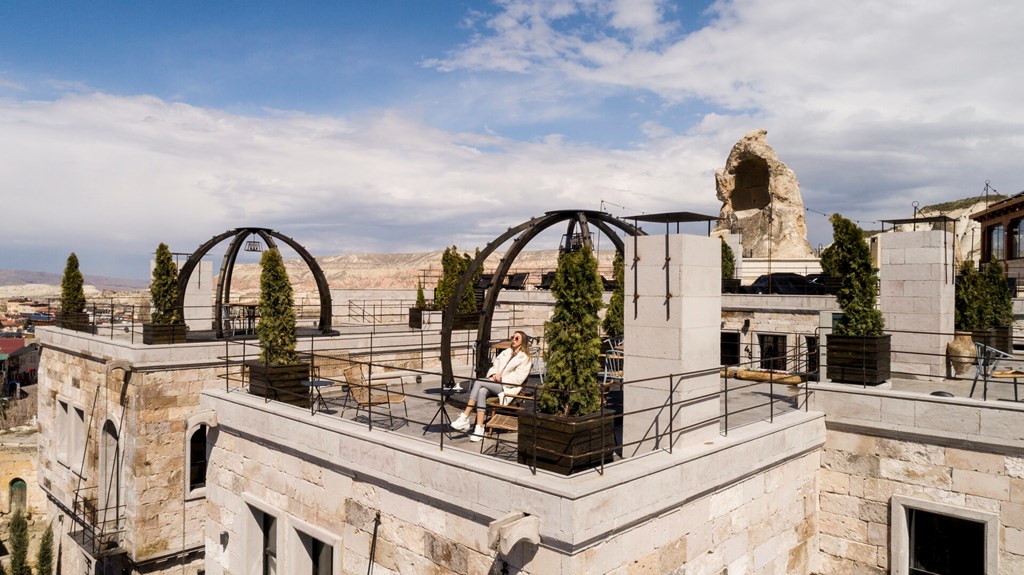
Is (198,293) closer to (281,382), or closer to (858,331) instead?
(281,382)

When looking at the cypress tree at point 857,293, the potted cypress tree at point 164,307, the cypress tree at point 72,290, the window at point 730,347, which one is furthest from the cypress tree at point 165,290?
the window at point 730,347

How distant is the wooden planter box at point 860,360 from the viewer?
10.2 meters

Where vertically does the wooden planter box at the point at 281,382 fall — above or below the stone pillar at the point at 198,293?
below

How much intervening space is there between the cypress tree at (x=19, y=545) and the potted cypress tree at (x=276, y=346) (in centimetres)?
1998

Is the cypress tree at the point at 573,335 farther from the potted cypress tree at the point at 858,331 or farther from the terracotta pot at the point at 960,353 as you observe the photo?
the terracotta pot at the point at 960,353

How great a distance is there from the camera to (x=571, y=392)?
6855mm

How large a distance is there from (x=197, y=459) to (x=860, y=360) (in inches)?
540

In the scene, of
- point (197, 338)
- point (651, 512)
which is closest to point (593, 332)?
point (651, 512)

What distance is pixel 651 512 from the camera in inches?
268

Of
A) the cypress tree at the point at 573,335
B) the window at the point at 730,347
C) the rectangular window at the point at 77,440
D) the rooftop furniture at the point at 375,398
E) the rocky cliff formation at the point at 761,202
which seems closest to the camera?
the cypress tree at the point at 573,335

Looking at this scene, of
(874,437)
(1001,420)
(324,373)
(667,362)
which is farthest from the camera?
(324,373)

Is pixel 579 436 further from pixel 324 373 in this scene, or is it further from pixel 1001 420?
pixel 324 373

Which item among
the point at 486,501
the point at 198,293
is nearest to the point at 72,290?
the point at 198,293

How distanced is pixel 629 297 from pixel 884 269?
676 cm
